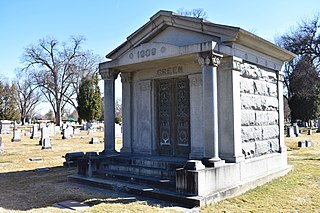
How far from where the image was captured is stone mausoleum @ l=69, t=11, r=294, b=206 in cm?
589

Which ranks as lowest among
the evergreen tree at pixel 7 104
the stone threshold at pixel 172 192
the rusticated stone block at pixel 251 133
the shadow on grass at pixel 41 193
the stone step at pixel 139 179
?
the shadow on grass at pixel 41 193

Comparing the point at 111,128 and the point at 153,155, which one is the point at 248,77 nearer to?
the point at 153,155

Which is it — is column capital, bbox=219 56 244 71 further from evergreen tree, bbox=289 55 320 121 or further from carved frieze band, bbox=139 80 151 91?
evergreen tree, bbox=289 55 320 121

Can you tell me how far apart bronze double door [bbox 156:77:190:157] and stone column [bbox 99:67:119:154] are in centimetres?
124

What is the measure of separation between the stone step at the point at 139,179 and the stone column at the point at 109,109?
959mm

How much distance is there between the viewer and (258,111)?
7.45 m

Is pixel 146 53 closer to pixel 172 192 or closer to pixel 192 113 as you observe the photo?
pixel 192 113

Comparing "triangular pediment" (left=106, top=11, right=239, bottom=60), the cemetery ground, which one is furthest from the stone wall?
"triangular pediment" (left=106, top=11, right=239, bottom=60)

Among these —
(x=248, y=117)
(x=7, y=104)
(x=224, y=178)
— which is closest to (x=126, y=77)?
(x=248, y=117)

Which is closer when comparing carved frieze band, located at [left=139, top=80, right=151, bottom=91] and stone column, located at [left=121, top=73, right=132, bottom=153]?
carved frieze band, located at [left=139, top=80, right=151, bottom=91]

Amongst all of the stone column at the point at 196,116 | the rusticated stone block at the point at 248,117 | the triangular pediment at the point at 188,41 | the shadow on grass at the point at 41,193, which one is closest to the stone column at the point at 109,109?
the triangular pediment at the point at 188,41

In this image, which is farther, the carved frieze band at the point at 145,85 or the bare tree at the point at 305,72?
the bare tree at the point at 305,72

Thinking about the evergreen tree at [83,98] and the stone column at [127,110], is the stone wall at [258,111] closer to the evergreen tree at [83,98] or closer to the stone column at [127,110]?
the stone column at [127,110]

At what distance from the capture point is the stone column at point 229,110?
Answer: 20.7 ft
